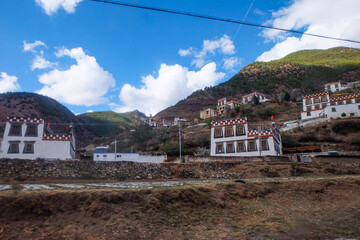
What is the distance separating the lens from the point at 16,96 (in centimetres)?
9675

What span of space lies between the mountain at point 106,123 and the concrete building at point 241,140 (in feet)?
204

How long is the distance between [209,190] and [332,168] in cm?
1969

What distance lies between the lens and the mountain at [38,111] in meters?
82.5

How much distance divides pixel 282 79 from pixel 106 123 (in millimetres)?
90844

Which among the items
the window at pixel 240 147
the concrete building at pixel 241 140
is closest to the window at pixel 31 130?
the concrete building at pixel 241 140

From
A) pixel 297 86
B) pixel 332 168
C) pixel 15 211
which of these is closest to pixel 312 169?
pixel 332 168

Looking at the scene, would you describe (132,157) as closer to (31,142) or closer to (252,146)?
(31,142)

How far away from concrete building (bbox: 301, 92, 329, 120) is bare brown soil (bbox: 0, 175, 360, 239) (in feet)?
176

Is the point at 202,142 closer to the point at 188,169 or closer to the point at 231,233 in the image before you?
the point at 188,169

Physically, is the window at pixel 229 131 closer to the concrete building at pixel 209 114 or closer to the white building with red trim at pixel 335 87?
the concrete building at pixel 209 114

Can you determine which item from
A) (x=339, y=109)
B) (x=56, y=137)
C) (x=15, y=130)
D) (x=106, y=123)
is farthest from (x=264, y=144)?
(x=106, y=123)

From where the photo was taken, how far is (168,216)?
1041 cm

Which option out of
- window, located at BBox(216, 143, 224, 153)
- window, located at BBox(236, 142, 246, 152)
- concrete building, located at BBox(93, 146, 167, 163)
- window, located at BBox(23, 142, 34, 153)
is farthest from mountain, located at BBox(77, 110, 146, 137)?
window, located at BBox(236, 142, 246, 152)

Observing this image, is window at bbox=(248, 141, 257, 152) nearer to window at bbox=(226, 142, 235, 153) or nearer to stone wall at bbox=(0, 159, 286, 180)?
window at bbox=(226, 142, 235, 153)
